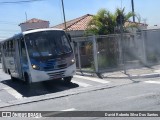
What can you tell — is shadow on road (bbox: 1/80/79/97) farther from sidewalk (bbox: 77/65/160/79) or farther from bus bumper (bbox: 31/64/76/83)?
sidewalk (bbox: 77/65/160/79)

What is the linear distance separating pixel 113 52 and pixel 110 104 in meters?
10.7

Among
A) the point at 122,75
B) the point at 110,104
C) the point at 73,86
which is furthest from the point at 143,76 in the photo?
the point at 110,104

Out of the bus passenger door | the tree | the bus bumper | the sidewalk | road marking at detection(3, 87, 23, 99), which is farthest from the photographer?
the tree

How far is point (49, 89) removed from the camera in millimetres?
15797

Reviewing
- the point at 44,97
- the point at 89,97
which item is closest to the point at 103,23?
the point at 44,97

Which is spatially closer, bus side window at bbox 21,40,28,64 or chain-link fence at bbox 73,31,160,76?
bus side window at bbox 21,40,28,64

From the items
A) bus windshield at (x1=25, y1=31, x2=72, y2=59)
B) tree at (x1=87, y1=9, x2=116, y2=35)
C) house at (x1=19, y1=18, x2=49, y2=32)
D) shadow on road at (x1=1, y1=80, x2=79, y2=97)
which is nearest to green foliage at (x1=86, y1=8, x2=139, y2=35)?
tree at (x1=87, y1=9, x2=116, y2=35)

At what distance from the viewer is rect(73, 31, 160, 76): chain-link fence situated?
20.0 m

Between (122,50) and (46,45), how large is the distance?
6.22 meters

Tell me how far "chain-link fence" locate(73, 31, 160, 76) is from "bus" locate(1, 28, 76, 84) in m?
3.71

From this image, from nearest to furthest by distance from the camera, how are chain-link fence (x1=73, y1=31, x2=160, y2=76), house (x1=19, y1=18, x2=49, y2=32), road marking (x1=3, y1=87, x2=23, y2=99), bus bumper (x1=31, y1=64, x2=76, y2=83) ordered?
road marking (x1=3, y1=87, x2=23, y2=99), bus bumper (x1=31, y1=64, x2=76, y2=83), chain-link fence (x1=73, y1=31, x2=160, y2=76), house (x1=19, y1=18, x2=49, y2=32)

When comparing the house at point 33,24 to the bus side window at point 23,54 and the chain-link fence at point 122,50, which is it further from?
the bus side window at point 23,54

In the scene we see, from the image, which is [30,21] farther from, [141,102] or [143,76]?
[141,102]

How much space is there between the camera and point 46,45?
15.8 m
